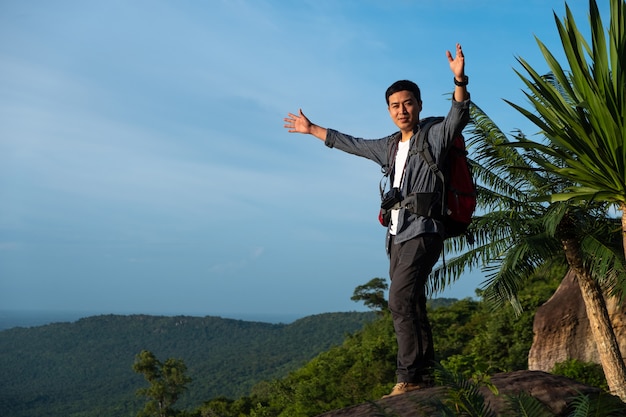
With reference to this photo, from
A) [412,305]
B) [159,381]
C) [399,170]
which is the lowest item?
[159,381]

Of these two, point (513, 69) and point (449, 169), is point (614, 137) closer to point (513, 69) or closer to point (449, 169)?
point (513, 69)

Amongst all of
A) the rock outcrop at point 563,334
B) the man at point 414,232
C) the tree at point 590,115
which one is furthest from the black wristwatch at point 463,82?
the rock outcrop at point 563,334

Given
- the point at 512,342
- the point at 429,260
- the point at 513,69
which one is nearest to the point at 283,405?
the point at 512,342

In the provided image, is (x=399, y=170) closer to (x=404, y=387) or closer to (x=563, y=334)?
(x=404, y=387)

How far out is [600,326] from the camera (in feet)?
31.8

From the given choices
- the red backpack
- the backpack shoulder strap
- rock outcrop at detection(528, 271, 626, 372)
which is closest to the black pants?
the red backpack

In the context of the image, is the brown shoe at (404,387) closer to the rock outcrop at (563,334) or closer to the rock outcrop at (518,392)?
the rock outcrop at (518,392)

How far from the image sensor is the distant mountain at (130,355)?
80.6 m

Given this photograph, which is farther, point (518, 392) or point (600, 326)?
point (600, 326)

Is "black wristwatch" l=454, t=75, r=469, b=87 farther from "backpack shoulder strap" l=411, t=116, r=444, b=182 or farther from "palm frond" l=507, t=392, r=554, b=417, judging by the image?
"palm frond" l=507, t=392, r=554, b=417

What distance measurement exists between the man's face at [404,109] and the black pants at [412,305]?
0.82 m

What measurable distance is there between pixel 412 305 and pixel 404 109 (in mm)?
1327

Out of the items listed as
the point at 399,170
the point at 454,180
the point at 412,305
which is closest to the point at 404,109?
the point at 399,170

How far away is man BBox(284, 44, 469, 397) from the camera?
423 cm
